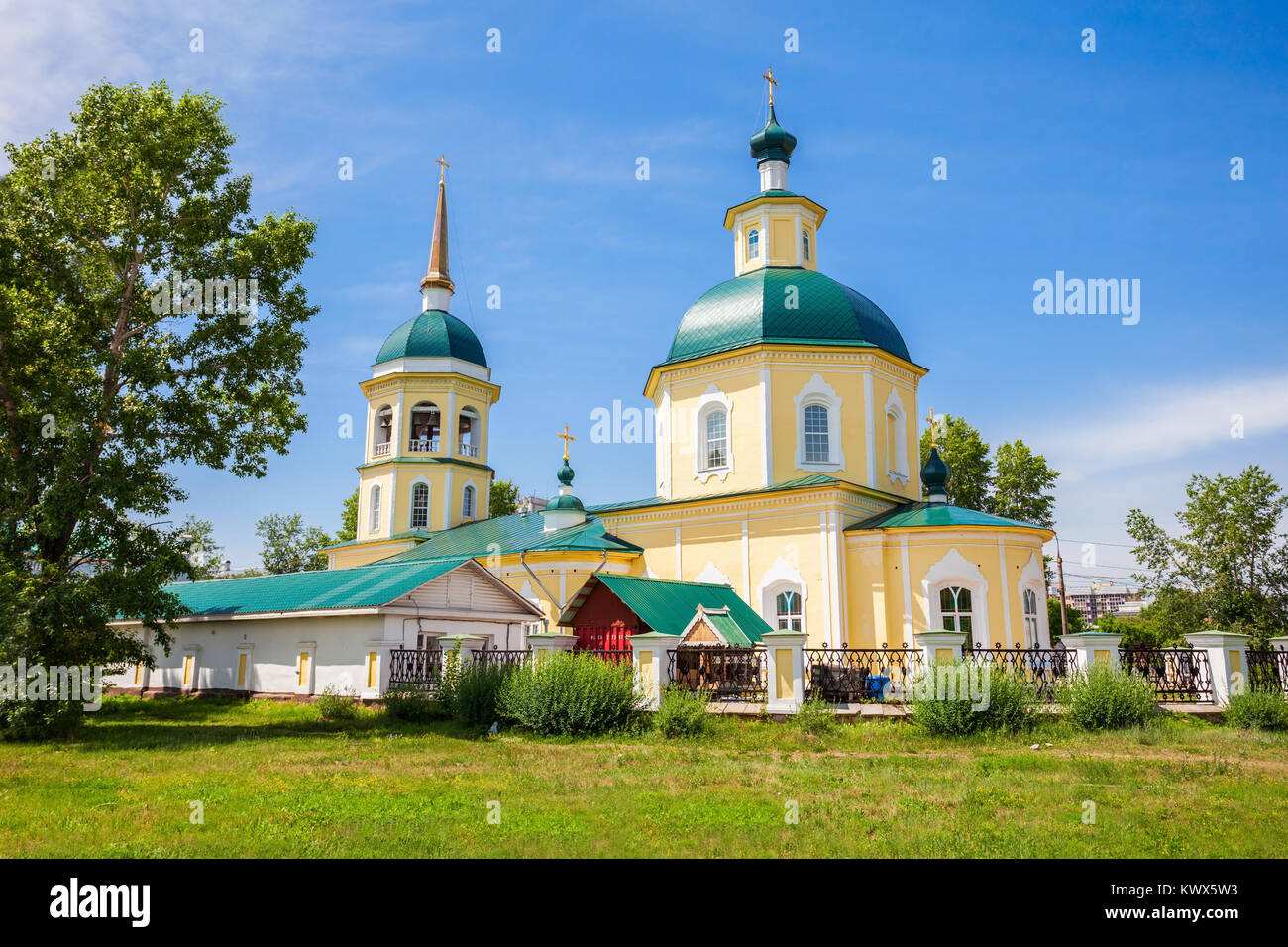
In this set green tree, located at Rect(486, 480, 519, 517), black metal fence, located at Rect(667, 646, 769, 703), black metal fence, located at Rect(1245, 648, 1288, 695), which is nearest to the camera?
black metal fence, located at Rect(1245, 648, 1288, 695)

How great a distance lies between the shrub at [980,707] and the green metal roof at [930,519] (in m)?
8.16

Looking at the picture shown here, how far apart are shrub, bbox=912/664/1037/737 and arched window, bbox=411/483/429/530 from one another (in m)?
24.2

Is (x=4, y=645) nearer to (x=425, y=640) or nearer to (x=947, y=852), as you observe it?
(x=425, y=640)

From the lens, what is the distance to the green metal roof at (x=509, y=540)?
24.5 m

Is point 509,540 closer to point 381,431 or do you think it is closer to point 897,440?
point 381,431

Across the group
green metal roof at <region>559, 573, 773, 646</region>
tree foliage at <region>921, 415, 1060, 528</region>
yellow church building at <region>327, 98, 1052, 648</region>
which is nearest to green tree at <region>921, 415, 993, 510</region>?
tree foliage at <region>921, 415, 1060, 528</region>

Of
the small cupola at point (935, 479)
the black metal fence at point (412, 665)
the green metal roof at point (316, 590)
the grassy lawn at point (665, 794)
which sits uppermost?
the small cupola at point (935, 479)

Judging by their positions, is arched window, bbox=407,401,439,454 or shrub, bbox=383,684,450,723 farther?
arched window, bbox=407,401,439,454

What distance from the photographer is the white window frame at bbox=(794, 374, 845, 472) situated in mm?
22328

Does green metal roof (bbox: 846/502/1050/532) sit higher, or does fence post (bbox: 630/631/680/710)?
green metal roof (bbox: 846/502/1050/532)

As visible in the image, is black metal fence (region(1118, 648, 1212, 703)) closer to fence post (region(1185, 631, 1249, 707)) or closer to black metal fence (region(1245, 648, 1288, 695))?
fence post (region(1185, 631, 1249, 707))

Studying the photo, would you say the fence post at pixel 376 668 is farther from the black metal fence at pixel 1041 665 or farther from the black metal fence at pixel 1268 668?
the black metal fence at pixel 1268 668

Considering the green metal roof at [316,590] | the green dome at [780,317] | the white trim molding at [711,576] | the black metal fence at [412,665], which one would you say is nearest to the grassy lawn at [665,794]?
the black metal fence at [412,665]
